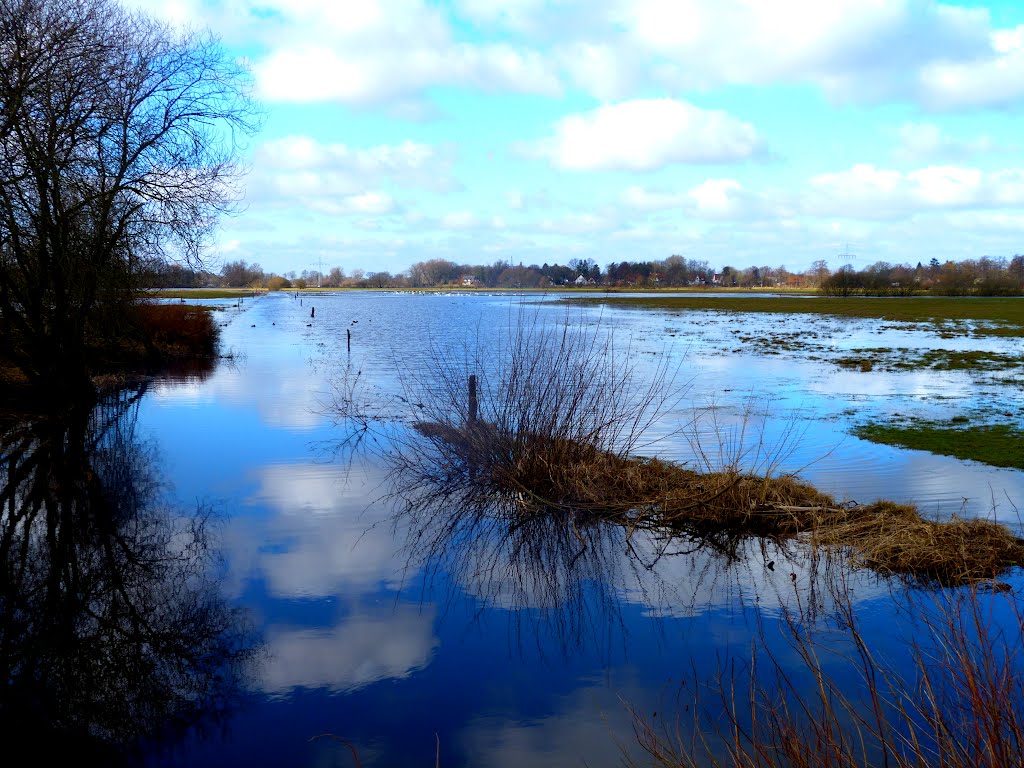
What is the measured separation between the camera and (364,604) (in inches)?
336

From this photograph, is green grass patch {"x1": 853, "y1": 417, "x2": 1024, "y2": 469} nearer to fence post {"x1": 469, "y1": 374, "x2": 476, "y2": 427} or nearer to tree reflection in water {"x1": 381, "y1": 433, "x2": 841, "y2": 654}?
tree reflection in water {"x1": 381, "y1": 433, "x2": 841, "y2": 654}

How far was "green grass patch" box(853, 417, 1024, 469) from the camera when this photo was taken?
563 inches

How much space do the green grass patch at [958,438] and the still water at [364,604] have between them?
59cm

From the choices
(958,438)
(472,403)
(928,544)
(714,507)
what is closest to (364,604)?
(714,507)

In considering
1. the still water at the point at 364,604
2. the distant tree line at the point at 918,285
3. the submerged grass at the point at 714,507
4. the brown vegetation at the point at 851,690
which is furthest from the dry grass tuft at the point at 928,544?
the distant tree line at the point at 918,285

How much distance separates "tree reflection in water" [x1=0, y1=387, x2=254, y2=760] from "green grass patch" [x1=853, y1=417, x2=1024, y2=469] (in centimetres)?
1252

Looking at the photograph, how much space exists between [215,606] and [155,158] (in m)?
15.7

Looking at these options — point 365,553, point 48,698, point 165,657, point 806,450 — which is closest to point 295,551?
point 365,553

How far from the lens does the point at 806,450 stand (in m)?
15.2

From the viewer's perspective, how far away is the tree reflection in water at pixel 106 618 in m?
6.21

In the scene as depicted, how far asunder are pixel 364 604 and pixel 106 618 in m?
2.49

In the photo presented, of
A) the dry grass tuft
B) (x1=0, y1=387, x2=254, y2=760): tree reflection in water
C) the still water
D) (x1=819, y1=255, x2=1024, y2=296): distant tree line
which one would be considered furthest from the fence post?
(x1=819, y1=255, x2=1024, y2=296): distant tree line

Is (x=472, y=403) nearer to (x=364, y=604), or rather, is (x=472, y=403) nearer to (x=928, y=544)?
(x=364, y=604)

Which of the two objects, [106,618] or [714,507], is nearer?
[106,618]
